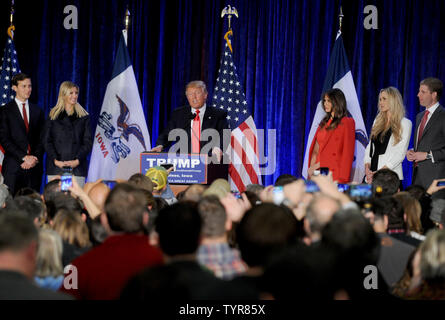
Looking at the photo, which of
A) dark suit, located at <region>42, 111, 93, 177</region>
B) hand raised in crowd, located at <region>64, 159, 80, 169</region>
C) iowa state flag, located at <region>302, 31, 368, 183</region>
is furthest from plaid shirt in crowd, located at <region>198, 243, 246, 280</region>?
iowa state flag, located at <region>302, 31, 368, 183</region>

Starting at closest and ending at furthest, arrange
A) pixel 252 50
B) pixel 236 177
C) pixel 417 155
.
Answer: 1. pixel 417 155
2. pixel 236 177
3. pixel 252 50

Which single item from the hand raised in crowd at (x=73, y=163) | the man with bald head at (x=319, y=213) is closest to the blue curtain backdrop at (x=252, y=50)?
the hand raised in crowd at (x=73, y=163)

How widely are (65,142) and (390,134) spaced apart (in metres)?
3.48

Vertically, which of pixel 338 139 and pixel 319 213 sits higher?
pixel 338 139

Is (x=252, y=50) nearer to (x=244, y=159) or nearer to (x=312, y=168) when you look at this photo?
(x=244, y=159)

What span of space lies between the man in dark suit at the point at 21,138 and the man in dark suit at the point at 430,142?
4.15 meters

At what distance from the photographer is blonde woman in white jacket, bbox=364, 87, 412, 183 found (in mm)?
5789

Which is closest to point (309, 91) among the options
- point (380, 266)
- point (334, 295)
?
point (380, 266)

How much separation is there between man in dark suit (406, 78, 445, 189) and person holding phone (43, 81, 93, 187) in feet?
11.4

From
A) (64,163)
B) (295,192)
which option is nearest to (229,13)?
(64,163)

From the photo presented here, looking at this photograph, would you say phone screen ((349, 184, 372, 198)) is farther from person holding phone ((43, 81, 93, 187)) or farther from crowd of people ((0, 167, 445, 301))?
person holding phone ((43, 81, 93, 187))

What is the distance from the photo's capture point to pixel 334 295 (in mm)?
2092

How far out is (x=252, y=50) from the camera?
8.34 meters

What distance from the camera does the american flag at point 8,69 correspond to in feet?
26.4
